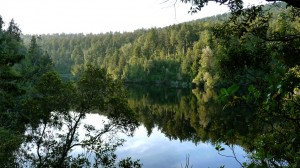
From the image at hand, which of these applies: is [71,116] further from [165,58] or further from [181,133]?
[165,58]

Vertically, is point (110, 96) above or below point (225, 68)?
above

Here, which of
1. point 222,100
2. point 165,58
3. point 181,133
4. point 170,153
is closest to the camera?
point 222,100

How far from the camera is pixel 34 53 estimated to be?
87.6 m

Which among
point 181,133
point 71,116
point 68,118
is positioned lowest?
point 68,118

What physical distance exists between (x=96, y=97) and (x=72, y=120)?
6.69ft

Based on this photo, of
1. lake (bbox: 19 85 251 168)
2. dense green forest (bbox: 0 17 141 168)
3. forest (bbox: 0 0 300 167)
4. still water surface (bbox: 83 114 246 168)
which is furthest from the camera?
still water surface (bbox: 83 114 246 168)

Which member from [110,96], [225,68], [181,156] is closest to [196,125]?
[181,156]

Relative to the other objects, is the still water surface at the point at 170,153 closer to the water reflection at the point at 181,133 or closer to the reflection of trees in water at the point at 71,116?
the water reflection at the point at 181,133

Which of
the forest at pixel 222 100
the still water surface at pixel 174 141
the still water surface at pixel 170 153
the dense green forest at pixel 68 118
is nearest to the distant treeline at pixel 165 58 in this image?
the still water surface at pixel 174 141

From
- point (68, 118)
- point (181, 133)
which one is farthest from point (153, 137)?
point (68, 118)

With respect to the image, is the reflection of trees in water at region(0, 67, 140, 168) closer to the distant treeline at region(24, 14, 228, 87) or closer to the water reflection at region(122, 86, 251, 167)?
the water reflection at region(122, 86, 251, 167)

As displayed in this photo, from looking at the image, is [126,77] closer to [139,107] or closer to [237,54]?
[139,107]

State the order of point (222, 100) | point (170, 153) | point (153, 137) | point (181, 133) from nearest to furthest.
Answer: point (222, 100) < point (170, 153) < point (153, 137) < point (181, 133)

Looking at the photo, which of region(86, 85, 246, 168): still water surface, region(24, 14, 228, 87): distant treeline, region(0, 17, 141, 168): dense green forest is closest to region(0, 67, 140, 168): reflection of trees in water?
region(0, 17, 141, 168): dense green forest
